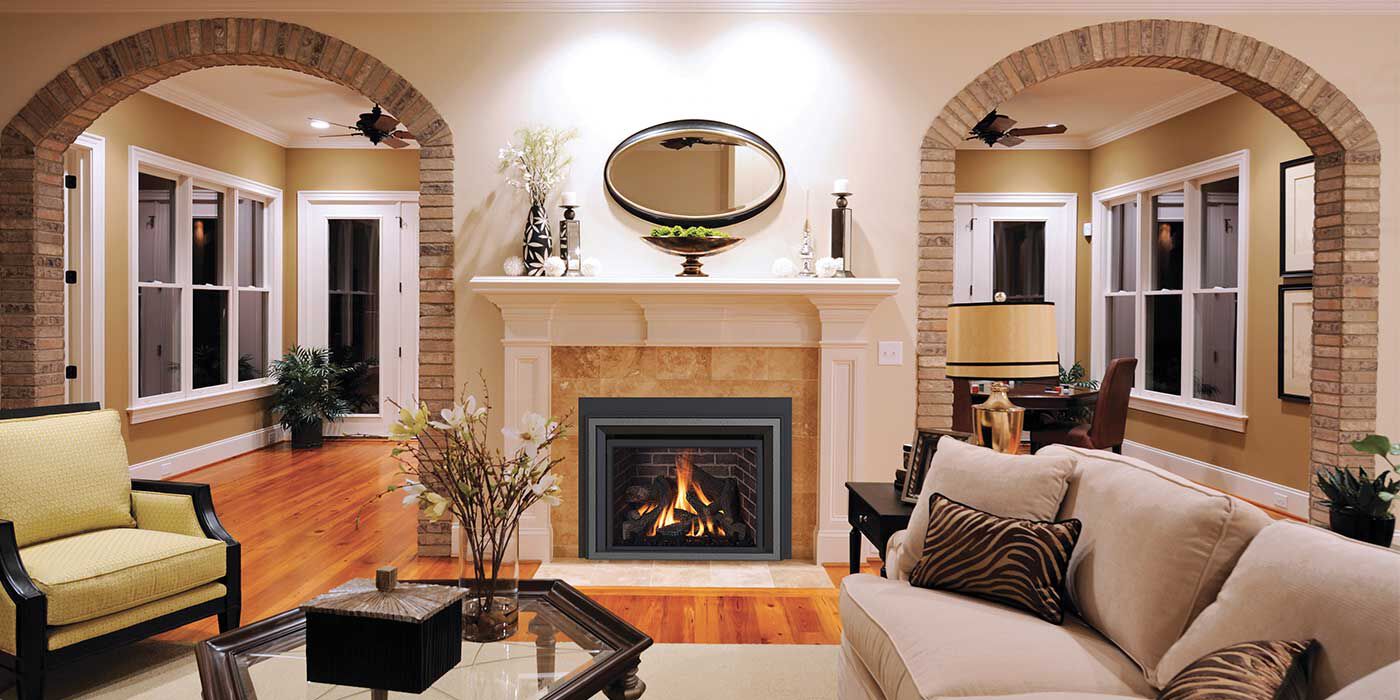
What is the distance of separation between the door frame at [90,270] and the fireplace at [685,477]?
3.55 meters

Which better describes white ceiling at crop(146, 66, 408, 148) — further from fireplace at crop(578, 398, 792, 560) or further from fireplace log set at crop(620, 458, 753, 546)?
fireplace log set at crop(620, 458, 753, 546)

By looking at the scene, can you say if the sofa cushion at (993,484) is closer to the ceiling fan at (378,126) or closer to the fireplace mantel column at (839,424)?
the fireplace mantel column at (839,424)

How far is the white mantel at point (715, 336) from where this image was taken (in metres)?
4.15

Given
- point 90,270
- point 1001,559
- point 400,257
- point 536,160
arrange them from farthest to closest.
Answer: point 400,257
point 90,270
point 536,160
point 1001,559

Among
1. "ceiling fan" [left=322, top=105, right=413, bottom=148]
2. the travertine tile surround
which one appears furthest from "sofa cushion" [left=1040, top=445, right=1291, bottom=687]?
"ceiling fan" [left=322, top=105, right=413, bottom=148]

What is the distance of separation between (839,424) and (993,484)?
5.78 feet

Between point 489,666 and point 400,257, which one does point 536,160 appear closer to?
point 489,666

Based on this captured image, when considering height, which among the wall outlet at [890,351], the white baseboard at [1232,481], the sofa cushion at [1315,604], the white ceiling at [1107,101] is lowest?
the white baseboard at [1232,481]

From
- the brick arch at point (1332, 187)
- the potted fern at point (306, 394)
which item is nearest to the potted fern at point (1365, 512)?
the brick arch at point (1332, 187)

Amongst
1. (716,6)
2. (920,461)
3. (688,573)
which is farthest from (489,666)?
(716,6)

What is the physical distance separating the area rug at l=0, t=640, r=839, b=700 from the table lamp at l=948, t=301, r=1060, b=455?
109cm

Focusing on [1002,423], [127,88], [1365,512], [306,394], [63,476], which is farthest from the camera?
[306,394]

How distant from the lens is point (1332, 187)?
4309 mm

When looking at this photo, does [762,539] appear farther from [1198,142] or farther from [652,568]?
[1198,142]
